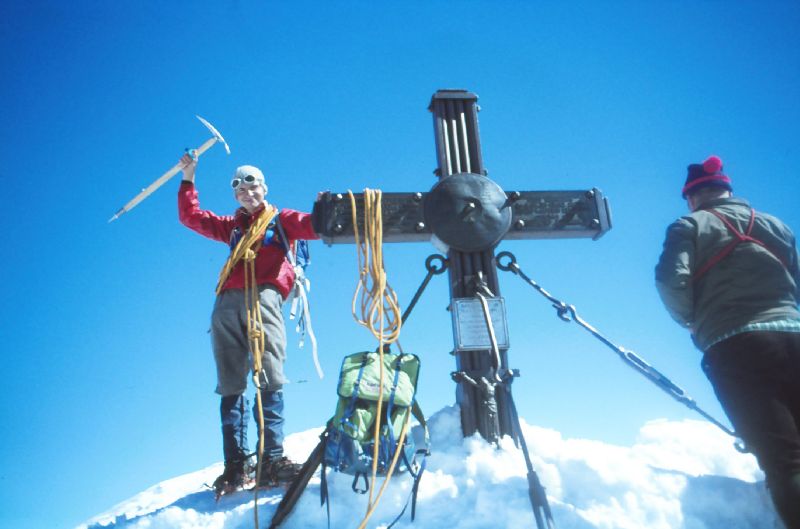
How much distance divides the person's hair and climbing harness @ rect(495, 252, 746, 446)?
1.07m

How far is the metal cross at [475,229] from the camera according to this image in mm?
3811

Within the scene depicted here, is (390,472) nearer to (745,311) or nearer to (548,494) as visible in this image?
(548,494)

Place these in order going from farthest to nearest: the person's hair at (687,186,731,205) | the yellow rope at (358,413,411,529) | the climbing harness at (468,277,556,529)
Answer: the person's hair at (687,186,731,205) < the yellow rope at (358,413,411,529) < the climbing harness at (468,277,556,529)

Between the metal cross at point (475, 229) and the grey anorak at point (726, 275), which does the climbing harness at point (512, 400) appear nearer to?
the metal cross at point (475, 229)

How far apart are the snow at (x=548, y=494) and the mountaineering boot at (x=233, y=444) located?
117 millimetres

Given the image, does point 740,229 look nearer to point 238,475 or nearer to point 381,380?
point 381,380

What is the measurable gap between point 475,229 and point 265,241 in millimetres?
1609

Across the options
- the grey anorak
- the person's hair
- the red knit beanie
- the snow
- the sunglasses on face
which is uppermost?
the sunglasses on face

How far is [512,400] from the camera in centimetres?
348

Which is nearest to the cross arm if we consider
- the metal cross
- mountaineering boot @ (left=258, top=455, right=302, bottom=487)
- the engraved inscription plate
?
the metal cross

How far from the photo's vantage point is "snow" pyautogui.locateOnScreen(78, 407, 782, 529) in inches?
116

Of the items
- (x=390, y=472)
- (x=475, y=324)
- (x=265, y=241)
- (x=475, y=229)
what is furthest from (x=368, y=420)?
(x=265, y=241)

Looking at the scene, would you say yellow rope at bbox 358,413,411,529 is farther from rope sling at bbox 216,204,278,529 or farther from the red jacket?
the red jacket

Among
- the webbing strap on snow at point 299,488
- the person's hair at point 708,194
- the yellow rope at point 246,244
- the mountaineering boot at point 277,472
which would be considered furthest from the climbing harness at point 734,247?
the yellow rope at point 246,244
